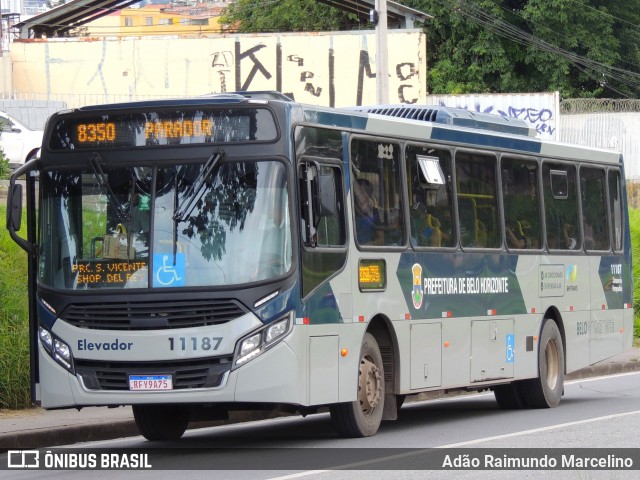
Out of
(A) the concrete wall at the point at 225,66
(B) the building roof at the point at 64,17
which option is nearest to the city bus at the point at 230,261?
(A) the concrete wall at the point at 225,66

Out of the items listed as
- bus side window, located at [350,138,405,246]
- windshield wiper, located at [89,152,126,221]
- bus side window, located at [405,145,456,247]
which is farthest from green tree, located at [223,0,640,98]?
windshield wiper, located at [89,152,126,221]

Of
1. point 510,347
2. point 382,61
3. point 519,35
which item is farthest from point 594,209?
point 519,35

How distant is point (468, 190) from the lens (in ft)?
50.9

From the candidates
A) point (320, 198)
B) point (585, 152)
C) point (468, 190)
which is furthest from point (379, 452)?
point (585, 152)

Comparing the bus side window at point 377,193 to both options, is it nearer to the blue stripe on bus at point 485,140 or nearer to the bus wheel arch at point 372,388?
the bus wheel arch at point 372,388

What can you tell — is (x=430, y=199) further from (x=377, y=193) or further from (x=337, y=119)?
(x=337, y=119)

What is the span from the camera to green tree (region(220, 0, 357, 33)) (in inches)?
2426

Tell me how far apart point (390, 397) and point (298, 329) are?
2.29 meters

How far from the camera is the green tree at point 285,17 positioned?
61.6 m

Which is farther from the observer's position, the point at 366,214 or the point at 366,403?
the point at 366,214

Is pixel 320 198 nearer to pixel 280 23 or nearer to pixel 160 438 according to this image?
pixel 160 438

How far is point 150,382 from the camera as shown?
11648 mm

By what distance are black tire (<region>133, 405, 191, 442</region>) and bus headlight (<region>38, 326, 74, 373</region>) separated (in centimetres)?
145

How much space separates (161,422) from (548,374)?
5.84 metres
